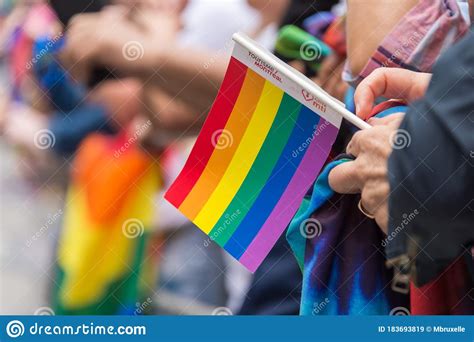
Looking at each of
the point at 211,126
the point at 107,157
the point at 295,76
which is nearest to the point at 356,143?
→ the point at 295,76

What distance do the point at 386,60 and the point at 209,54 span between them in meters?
0.38

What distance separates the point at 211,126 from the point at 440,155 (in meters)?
0.45

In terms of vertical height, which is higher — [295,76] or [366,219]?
[295,76]

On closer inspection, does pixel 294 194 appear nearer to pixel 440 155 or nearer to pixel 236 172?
pixel 236 172

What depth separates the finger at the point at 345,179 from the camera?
4.97ft

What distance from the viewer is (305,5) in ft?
6.06

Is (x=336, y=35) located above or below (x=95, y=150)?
above

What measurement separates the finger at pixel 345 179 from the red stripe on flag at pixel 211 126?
0.24m

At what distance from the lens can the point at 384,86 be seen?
61.7 inches

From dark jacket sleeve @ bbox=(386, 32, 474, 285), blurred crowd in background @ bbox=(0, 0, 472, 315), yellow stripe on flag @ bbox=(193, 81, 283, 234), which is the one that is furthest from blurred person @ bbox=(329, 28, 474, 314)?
blurred crowd in background @ bbox=(0, 0, 472, 315)

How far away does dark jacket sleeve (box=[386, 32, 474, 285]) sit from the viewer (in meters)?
1.42

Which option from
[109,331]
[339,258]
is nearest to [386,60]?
[339,258]

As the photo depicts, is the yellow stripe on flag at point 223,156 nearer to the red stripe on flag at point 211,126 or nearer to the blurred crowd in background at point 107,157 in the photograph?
the red stripe on flag at point 211,126

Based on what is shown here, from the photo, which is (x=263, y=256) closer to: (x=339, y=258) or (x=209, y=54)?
(x=339, y=258)
